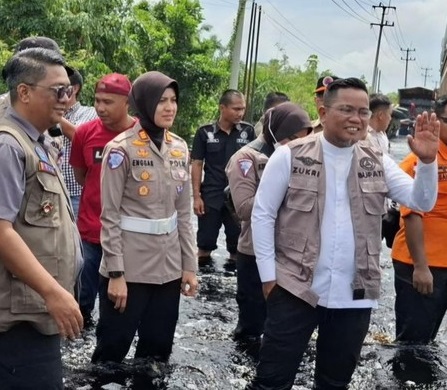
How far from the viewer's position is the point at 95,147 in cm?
501

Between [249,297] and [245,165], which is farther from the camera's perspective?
[249,297]

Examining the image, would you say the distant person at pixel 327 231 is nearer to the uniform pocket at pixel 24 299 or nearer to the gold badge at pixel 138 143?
the gold badge at pixel 138 143

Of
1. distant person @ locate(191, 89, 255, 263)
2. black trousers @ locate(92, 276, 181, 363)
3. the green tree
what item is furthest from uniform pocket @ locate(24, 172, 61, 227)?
the green tree

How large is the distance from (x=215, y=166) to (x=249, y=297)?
2851 mm

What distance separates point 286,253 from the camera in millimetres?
3551

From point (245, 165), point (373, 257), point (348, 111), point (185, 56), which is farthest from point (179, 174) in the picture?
point (185, 56)

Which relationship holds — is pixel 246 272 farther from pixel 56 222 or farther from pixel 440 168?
pixel 56 222

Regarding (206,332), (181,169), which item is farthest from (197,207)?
(181,169)

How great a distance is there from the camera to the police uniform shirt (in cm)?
773

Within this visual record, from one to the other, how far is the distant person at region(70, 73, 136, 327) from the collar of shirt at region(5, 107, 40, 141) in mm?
2097

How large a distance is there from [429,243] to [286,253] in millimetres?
1484

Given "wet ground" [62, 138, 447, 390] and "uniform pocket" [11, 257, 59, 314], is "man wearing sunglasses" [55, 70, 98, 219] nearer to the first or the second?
"wet ground" [62, 138, 447, 390]

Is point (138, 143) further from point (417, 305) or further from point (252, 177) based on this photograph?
point (417, 305)

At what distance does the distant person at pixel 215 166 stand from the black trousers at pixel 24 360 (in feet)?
16.4
